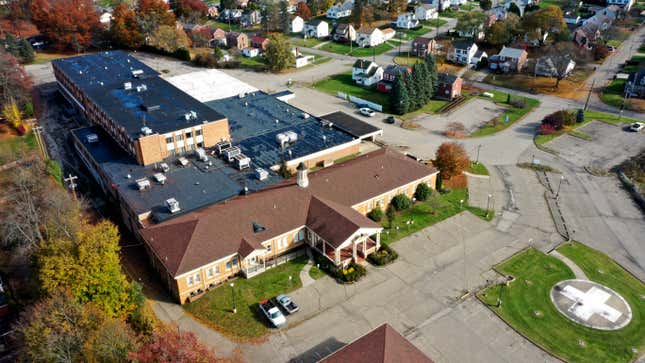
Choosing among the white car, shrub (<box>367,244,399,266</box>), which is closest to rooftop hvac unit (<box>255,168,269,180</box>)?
shrub (<box>367,244,399,266</box>)

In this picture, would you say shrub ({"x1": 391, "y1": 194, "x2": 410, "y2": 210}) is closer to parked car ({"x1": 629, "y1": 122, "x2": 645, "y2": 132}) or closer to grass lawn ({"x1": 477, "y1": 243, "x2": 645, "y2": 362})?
grass lawn ({"x1": 477, "y1": 243, "x2": 645, "y2": 362})

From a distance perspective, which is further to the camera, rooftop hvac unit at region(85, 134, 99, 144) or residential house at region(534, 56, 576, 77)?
residential house at region(534, 56, 576, 77)

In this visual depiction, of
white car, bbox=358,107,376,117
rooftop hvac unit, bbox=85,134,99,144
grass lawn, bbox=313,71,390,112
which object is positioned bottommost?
white car, bbox=358,107,376,117

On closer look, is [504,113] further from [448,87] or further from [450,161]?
[450,161]

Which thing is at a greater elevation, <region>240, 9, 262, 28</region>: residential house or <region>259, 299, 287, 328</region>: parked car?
<region>240, 9, 262, 28</region>: residential house

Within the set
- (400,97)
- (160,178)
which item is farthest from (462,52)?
(160,178)

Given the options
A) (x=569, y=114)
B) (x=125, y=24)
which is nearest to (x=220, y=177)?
(x=569, y=114)

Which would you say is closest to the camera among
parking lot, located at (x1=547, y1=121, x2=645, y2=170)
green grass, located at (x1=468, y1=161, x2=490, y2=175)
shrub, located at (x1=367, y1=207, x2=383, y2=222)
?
shrub, located at (x1=367, y1=207, x2=383, y2=222)
